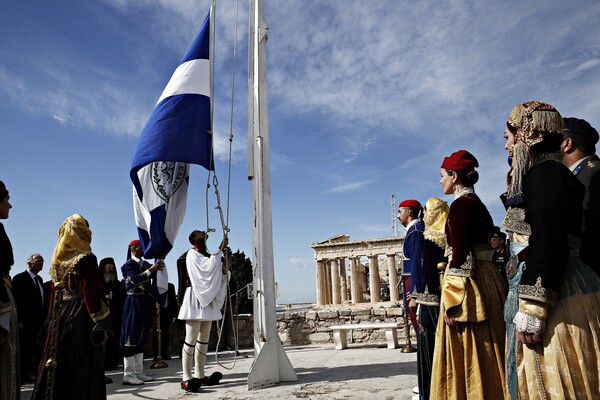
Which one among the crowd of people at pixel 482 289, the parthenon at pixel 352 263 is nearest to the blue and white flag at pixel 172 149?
the crowd of people at pixel 482 289

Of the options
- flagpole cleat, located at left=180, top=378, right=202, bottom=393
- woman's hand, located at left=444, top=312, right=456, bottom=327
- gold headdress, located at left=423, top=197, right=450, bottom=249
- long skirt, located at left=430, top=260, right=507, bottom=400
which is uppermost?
gold headdress, located at left=423, top=197, right=450, bottom=249

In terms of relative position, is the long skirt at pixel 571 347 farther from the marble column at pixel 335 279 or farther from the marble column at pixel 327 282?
the marble column at pixel 327 282

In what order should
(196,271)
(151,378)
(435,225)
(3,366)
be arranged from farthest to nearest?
(151,378), (196,271), (435,225), (3,366)

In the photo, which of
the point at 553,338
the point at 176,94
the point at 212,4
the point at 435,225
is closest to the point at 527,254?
the point at 553,338

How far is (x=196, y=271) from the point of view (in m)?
5.64

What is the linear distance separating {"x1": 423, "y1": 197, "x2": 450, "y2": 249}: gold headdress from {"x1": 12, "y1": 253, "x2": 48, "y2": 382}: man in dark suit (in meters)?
7.18

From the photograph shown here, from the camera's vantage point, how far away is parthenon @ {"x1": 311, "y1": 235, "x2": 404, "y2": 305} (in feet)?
134

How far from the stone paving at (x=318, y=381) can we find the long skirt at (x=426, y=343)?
1.51 ft

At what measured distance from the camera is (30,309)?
7.71 metres

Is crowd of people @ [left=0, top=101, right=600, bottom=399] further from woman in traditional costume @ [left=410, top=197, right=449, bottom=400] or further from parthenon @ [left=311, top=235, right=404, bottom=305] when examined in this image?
parthenon @ [left=311, top=235, right=404, bottom=305]

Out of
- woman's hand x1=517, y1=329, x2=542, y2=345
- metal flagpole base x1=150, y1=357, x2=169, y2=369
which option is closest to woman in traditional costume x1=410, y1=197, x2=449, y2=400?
woman's hand x1=517, y1=329, x2=542, y2=345

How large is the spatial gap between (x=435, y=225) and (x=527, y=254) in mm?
1845

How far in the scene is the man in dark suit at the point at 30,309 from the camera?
24.7 ft

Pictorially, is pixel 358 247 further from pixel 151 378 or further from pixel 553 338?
pixel 553 338
